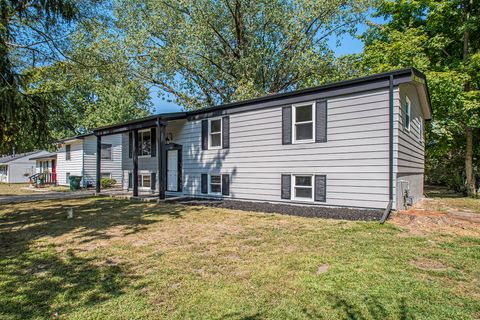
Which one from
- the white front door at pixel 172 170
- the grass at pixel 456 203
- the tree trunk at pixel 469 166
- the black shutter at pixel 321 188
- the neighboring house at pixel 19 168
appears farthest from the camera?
the neighboring house at pixel 19 168

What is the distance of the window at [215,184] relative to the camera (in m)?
11.5

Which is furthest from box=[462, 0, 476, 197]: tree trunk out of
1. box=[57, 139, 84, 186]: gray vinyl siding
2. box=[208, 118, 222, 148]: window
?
box=[57, 139, 84, 186]: gray vinyl siding

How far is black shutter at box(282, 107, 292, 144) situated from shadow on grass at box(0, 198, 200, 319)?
186 inches

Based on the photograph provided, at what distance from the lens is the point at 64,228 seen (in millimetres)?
6523

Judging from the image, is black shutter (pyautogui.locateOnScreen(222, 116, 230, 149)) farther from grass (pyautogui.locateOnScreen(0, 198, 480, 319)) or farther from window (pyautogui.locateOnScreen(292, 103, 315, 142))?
grass (pyautogui.locateOnScreen(0, 198, 480, 319))

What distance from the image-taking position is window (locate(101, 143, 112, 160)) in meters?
Result: 21.4

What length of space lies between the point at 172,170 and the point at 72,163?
42.4 ft

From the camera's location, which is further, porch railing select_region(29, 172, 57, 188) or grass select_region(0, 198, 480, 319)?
porch railing select_region(29, 172, 57, 188)

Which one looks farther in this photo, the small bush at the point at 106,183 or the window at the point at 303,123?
the small bush at the point at 106,183

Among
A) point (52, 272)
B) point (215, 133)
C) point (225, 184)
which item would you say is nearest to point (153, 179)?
point (215, 133)

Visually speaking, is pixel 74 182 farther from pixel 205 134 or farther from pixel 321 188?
pixel 321 188

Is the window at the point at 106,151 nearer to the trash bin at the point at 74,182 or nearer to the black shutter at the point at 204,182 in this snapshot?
the trash bin at the point at 74,182

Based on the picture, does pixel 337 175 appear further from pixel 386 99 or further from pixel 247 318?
pixel 247 318

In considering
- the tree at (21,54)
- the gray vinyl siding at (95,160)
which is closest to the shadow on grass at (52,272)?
the tree at (21,54)
